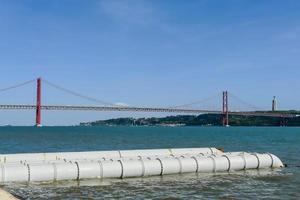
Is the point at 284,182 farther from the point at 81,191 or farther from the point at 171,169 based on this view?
the point at 81,191

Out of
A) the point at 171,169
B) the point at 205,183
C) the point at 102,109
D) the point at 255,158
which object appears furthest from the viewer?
the point at 102,109

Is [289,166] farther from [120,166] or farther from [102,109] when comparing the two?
[102,109]

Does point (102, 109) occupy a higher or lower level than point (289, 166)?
higher

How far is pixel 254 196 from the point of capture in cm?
2178

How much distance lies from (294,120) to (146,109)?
80.8 m

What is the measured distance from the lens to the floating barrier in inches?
944

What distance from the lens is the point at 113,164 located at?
26.4 metres

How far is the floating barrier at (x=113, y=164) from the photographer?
2398 cm

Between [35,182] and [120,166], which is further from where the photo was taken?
[120,166]

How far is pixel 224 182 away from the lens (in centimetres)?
2597

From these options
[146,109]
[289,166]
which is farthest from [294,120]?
[289,166]

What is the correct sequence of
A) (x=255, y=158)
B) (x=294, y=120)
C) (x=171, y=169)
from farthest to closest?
(x=294, y=120)
(x=255, y=158)
(x=171, y=169)

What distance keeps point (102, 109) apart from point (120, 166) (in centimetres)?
9109

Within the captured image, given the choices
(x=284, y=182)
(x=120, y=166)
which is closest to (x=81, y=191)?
(x=120, y=166)
